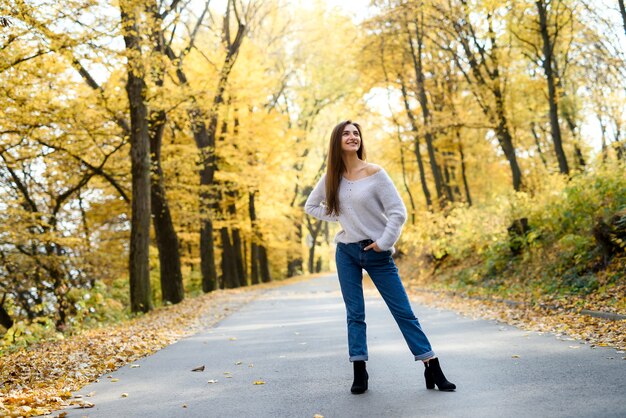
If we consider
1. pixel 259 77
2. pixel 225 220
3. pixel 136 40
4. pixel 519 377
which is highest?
pixel 259 77

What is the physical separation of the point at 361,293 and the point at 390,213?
0.67m

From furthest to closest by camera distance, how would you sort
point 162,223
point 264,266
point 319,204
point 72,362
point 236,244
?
1. point 264,266
2. point 236,244
3. point 162,223
4. point 72,362
5. point 319,204

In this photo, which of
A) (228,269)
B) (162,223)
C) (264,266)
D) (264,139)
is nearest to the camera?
(162,223)

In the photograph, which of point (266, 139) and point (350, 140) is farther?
point (266, 139)

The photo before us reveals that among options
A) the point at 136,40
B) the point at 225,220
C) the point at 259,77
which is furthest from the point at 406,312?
the point at 225,220

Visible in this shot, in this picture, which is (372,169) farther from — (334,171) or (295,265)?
(295,265)

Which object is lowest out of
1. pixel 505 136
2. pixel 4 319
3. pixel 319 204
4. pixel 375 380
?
pixel 375 380

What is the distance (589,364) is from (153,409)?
356 cm

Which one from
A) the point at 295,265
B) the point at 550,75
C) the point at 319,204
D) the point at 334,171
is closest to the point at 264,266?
the point at 295,265

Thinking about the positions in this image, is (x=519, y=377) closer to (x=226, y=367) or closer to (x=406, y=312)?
(x=406, y=312)

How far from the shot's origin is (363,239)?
4984 mm

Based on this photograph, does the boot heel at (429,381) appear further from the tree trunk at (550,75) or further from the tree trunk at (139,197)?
the tree trunk at (550,75)

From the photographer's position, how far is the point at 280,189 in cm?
3070

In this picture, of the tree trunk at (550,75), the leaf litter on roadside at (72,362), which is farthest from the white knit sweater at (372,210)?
the tree trunk at (550,75)
